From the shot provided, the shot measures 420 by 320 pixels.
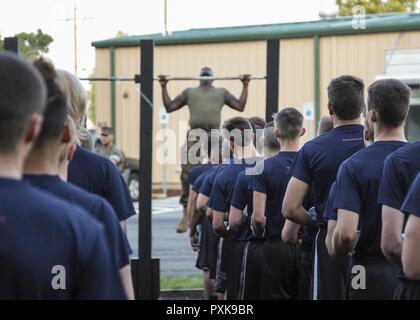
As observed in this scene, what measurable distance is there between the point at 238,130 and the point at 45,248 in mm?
6242

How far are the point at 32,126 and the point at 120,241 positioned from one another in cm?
96

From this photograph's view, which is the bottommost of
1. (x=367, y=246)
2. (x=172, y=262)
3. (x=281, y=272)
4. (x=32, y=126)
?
(x=172, y=262)

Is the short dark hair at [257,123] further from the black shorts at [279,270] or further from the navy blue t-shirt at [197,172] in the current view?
the navy blue t-shirt at [197,172]

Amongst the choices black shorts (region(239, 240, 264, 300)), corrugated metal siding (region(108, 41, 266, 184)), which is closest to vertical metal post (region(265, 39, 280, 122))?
black shorts (region(239, 240, 264, 300))

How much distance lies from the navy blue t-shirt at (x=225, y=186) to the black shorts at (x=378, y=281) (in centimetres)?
303

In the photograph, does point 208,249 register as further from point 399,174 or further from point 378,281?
point 399,174

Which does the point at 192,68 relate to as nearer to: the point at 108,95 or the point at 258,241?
the point at 108,95

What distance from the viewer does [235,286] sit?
944cm

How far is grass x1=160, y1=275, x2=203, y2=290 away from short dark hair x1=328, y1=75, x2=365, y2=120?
21.0 feet

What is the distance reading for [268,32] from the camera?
2786 centimetres

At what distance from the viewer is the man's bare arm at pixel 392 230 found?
507 cm

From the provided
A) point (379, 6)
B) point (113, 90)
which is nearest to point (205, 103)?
point (113, 90)

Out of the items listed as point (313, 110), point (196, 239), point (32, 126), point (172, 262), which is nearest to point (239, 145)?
point (196, 239)

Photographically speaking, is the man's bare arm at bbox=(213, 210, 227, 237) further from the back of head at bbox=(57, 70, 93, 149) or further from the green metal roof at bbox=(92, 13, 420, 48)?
the green metal roof at bbox=(92, 13, 420, 48)
